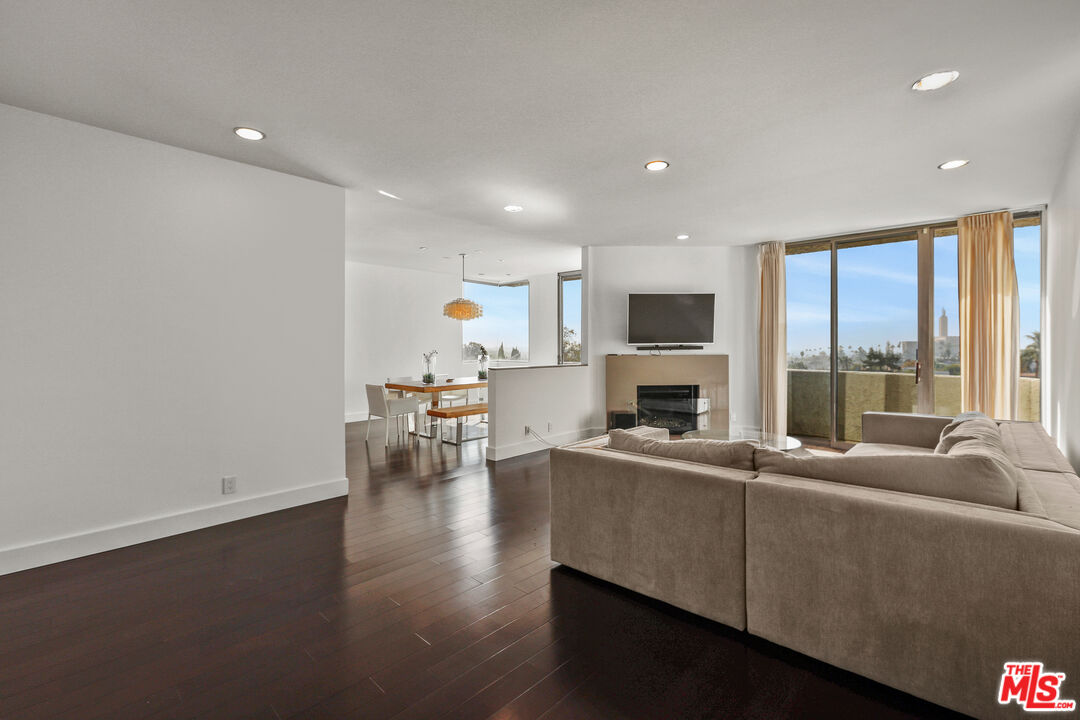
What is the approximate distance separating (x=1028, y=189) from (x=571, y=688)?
5.03m

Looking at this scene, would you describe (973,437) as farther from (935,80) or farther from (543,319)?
(543,319)

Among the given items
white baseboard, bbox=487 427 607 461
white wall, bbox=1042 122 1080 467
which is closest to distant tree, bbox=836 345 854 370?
white wall, bbox=1042 122 1080 467

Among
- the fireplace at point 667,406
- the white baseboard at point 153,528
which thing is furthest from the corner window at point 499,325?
the white baseboard at point 153,528

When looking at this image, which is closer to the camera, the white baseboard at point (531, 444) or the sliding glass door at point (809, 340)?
the white baseboard at point (531, 444)

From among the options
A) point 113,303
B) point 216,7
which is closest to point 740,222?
point 216,7

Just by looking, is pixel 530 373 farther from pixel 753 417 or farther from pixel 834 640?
pixel 834 640

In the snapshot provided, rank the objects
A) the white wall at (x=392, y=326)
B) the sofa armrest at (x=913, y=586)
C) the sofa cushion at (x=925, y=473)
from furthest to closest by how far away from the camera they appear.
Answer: the white wall at (x=392, y=326)
the sofa cushion at (x=925, y=473)
the sofa armrest at (x=913, y=586)

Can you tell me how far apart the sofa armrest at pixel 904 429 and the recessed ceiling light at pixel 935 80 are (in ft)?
7.94

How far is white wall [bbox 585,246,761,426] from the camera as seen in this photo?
6387 millimetres

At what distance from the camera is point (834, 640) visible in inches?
69.2

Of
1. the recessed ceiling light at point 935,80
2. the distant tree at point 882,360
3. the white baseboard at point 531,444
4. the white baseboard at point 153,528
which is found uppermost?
the recessed ceiling light at point 935,80

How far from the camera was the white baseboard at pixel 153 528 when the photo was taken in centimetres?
263

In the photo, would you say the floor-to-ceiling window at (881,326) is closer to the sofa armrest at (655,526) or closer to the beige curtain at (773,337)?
the beige curtain at (773,337)

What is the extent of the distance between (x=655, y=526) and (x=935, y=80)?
2457 millimetres
